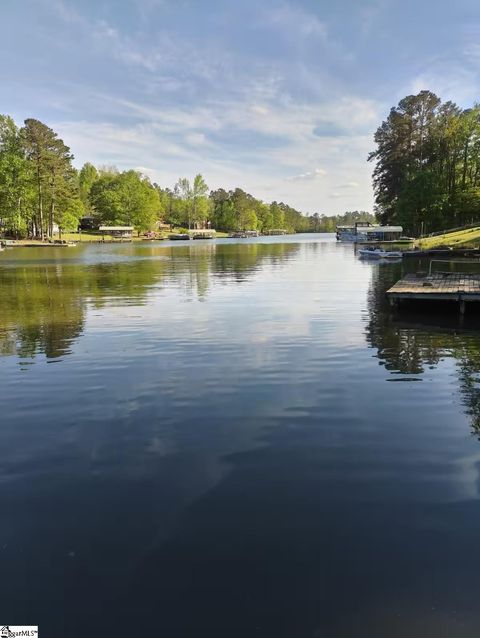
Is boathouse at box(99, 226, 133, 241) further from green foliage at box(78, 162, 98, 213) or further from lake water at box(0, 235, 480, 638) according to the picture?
lake water at box(0, 235, 480, 638)

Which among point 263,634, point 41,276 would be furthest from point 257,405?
point 41,276

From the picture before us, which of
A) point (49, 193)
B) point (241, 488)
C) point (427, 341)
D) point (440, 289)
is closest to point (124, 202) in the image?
point (49, 193)

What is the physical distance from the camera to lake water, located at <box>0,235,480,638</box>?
Answer: 4895 millimetres

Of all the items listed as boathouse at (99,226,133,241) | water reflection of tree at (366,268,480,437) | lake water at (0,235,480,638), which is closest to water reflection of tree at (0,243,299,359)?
lake water at (0,235,480,638)

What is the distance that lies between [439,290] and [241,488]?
18124 mm

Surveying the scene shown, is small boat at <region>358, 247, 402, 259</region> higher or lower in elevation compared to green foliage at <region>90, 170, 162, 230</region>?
lower

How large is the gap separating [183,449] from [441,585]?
14.8ft

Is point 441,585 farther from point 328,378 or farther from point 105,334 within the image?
point 105,334

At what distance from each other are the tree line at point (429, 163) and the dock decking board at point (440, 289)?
54559 millimetres

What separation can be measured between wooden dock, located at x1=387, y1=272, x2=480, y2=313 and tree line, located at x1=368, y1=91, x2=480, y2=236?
54905 mm

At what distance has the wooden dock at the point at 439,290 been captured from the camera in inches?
835

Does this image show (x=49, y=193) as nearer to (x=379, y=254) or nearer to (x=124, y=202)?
(x=124, y=202)

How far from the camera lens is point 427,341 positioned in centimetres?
1703

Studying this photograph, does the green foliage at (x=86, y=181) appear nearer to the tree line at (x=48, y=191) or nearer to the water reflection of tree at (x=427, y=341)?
the tree line at (x=48, y=191)
